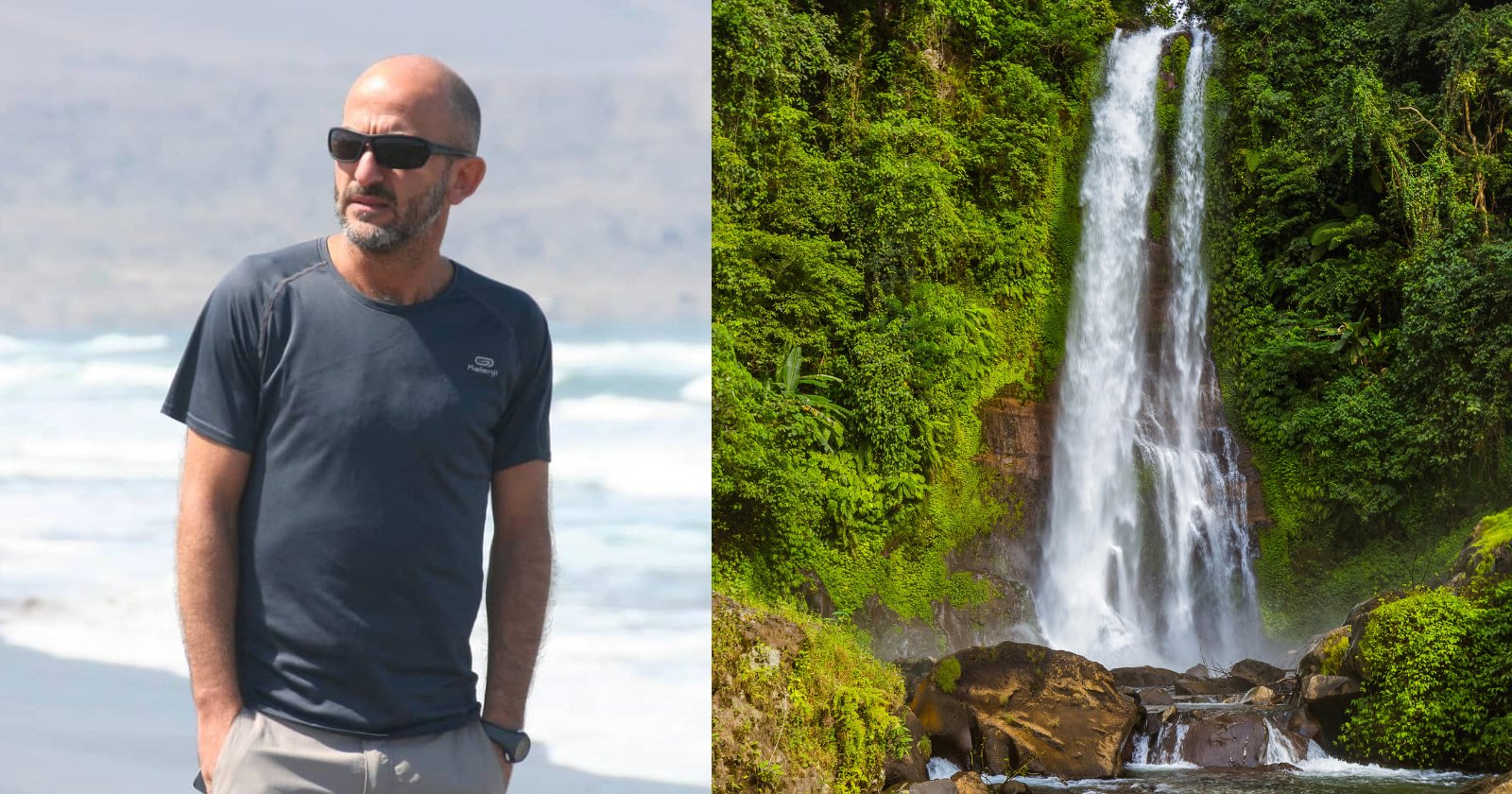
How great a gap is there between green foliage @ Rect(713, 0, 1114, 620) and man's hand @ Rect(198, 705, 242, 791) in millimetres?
4540

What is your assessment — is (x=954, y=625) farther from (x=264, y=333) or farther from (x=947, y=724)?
(x=264, y=333)

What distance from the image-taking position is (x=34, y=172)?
6.76 m

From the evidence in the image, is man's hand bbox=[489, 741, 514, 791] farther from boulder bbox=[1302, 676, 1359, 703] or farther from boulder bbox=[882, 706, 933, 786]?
boulder bbox=[1302, 676, 1359, 703]

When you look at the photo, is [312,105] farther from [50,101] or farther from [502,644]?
[502,644]

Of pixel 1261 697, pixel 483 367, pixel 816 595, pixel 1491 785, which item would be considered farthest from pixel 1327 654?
pixel 483 367

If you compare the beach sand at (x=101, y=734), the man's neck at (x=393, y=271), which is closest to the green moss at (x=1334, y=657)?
the beach sand at (x=101, y=734)

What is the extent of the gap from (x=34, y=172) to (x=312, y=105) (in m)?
1.54

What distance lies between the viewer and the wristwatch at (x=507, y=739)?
1825 mm

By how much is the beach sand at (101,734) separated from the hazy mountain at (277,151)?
1.80m

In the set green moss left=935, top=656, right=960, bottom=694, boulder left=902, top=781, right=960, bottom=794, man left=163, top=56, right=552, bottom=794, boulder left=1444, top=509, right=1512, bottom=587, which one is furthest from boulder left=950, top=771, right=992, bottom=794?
man left=163, top=56, right=552, bottom=794

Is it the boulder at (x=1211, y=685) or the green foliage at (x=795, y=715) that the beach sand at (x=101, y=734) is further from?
the boulder at (x=1211, y=685)

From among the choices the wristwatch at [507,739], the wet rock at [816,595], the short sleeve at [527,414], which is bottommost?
the wet rock at [816,595]

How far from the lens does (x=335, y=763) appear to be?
5.59ft

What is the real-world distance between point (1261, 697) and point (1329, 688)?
434 millimetres
